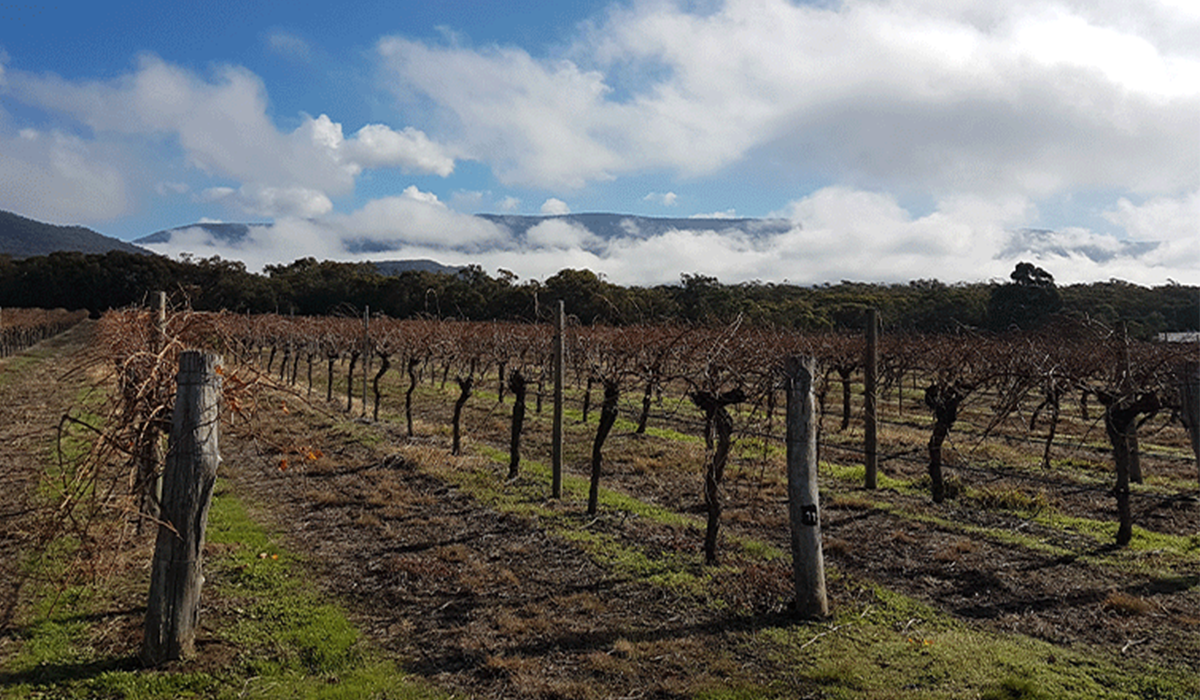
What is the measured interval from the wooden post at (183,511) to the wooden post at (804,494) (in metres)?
4.36

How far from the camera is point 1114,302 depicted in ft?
154

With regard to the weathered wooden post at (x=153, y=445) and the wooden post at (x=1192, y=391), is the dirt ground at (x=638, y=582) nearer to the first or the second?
the weathered wooden post at (x=153, y=445)

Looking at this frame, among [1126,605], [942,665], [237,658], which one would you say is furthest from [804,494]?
[237,658]

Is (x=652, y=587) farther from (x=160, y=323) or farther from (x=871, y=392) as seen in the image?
(x=871, y=392)

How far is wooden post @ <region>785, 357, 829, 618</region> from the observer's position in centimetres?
564

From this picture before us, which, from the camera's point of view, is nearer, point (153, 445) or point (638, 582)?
point (153, 445)

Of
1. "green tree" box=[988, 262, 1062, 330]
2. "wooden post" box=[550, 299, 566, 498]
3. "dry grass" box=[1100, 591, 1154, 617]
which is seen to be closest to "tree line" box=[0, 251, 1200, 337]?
"green tree" box=[988, 262, 1062, 330]

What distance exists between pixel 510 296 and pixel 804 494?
4168 cm

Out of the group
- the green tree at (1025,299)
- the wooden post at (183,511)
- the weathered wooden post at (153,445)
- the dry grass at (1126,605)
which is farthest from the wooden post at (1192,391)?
the green tree at (1025,299)

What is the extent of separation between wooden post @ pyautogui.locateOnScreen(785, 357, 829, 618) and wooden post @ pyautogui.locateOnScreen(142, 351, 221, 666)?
4356 millimetres

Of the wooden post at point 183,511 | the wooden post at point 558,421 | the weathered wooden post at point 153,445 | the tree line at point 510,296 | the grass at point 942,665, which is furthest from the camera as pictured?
the tree line at point 510,296

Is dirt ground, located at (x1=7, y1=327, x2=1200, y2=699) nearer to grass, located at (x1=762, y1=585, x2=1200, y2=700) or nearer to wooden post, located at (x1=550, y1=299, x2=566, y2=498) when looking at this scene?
grass, located at (x1=762, y1=585, x2=1200, y2=700)

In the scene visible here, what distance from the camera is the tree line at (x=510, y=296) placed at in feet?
132

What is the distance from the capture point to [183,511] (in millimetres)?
4770
